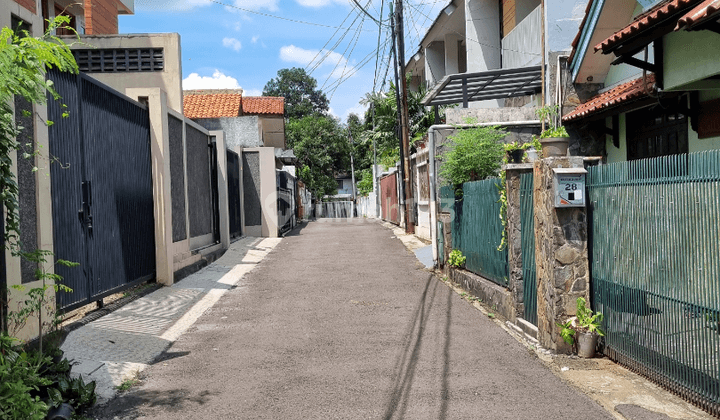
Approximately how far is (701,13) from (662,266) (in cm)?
248

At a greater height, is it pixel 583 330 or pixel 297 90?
pixel 297 90

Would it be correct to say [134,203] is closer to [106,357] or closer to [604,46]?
[106,357]

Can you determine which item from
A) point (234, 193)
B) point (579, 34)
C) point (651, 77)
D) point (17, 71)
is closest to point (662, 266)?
point (651, 77)

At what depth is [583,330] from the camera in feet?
20.8

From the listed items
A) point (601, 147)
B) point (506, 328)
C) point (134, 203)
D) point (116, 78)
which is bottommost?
point (506, 328)

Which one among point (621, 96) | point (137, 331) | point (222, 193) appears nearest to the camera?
point (137, 331)

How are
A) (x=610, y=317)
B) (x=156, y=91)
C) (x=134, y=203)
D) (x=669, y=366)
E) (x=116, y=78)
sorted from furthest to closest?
(x=116, y=78) → (x=156, y=91) → (x=134, y=203) → (x=610, y=317) → (x=669, y=366)

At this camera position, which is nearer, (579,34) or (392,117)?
(579,34)

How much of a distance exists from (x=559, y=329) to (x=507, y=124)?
8580 millimetres

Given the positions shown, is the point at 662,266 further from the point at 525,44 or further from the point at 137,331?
the point at 525,44

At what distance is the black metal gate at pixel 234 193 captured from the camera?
2022cm

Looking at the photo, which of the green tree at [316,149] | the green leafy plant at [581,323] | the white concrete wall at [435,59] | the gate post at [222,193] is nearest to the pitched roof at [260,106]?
the white concrete wall at [435,59]

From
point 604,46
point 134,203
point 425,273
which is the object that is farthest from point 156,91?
point 604,46

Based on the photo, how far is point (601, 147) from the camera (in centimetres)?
1244
